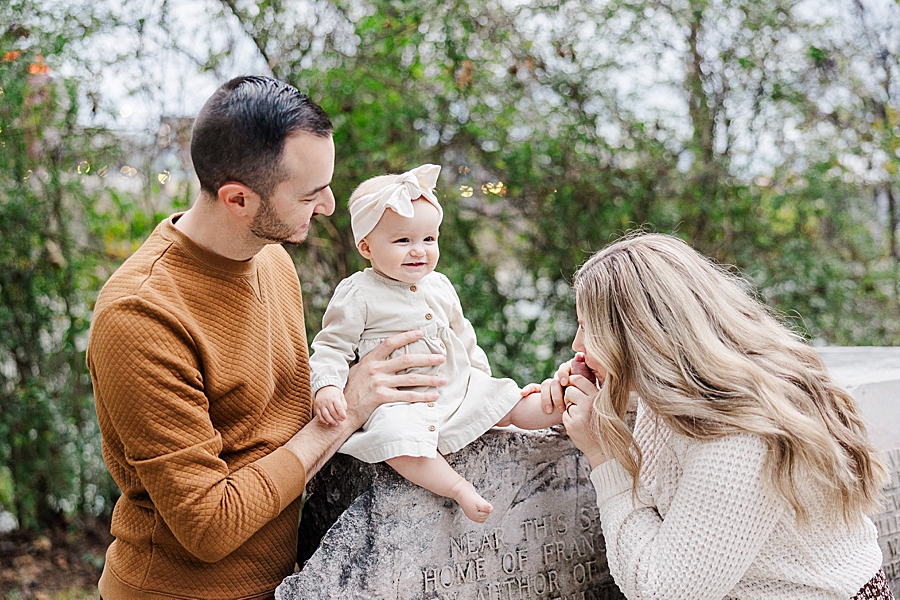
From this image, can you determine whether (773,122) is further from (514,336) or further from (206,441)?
(206,441)

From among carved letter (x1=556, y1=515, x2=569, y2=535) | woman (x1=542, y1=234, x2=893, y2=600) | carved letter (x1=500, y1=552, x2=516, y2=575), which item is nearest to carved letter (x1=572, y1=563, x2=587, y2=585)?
carved letter (x1=556, y1=515, x2=569, y2=535)

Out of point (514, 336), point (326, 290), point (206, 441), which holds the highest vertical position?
point (206, 441)

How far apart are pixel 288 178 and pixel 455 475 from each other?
0.84 meters

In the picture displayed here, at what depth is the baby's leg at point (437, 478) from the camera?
203cm

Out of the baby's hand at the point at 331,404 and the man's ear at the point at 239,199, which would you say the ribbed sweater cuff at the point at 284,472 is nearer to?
the baby's hand at the point at 331,404

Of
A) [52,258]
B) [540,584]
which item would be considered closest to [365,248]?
[540,584]

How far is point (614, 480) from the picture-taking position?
2.08 meters

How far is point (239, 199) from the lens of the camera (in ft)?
6.22

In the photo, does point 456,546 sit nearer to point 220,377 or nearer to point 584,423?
point 584,423

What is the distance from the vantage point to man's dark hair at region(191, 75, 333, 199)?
185 cm

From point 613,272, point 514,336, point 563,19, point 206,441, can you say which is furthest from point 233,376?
point 563,19

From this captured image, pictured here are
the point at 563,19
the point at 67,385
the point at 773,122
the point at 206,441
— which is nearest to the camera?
the point at 206,441

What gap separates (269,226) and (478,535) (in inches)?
39.1

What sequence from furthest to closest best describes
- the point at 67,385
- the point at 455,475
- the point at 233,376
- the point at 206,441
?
the point at 67,385, the point at 455,475, the point at 233,376, the point at 206,441
